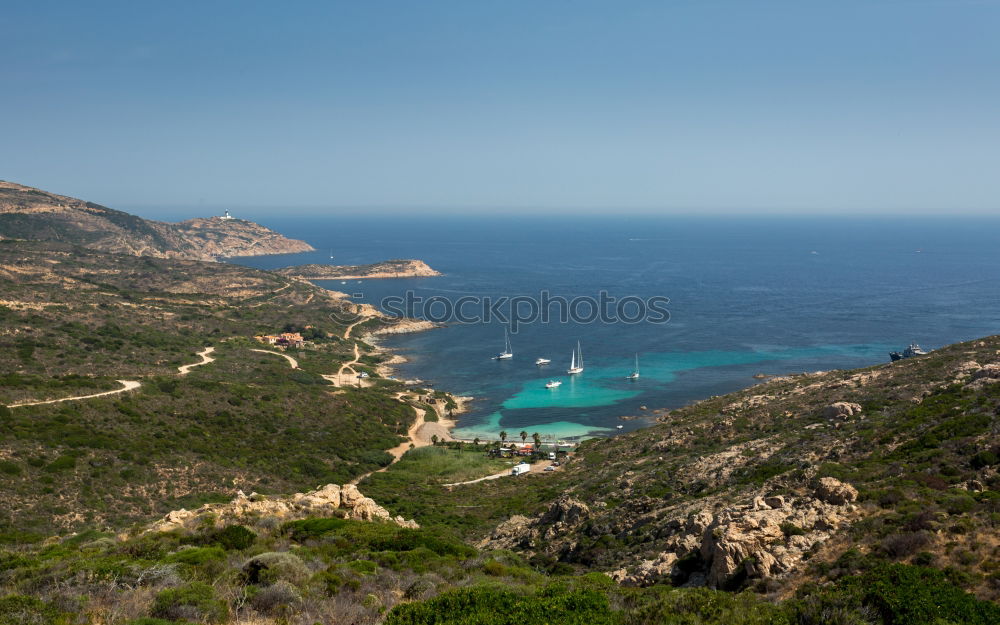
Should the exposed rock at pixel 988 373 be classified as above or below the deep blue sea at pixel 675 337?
above

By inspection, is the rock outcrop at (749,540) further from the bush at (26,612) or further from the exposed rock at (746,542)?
the bush at (26,612)

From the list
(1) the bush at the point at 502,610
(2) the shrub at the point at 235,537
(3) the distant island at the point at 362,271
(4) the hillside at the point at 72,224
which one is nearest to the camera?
(1) the bush at the point at 502,610

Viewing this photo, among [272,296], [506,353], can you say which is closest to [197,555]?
[506,353]

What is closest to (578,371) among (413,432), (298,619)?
(413,432)

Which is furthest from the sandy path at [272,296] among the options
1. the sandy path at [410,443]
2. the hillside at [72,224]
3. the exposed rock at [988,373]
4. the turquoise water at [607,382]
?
the exposed rock at [988,373]

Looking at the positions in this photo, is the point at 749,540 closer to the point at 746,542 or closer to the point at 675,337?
the point at 746,542

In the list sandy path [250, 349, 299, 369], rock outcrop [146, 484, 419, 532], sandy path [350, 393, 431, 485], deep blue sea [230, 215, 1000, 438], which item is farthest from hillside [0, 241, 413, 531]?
deep blue sea [230, 215, 1000, 438]

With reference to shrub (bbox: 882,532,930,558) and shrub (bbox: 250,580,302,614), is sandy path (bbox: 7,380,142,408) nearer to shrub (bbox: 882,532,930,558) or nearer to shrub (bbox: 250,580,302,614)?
shrub (bbox: 250,580,302,614)
